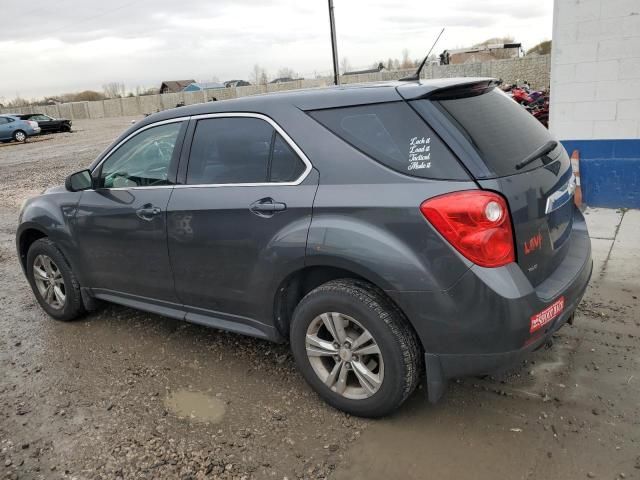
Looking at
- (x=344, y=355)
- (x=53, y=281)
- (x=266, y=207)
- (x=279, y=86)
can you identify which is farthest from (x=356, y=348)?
(x=279, y=86)

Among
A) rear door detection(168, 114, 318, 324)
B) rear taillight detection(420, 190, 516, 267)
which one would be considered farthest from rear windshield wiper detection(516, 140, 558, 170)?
rear door detection(168, 114, 318, 324)

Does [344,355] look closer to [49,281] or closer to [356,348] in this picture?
[356,348]

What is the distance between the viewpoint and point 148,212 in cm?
367

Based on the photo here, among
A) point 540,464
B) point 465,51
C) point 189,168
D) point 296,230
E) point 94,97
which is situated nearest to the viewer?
point 540,464

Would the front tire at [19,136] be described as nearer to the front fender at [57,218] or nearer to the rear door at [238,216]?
the front fender at [57,218]

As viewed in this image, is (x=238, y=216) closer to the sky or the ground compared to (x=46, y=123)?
closer to the sky

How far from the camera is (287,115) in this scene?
10.3 ft

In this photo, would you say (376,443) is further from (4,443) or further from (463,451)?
(4,443)

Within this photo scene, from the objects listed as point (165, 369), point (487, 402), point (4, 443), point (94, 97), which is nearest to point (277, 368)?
point (165, 369)

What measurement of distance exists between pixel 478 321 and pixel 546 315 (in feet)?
1.27

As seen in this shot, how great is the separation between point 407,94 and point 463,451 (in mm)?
1827

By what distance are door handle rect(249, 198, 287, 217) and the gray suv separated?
1 centimetres

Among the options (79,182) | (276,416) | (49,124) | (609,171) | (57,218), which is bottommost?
(276,416)

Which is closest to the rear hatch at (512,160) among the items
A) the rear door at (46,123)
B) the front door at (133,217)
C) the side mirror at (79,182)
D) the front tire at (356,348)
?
the front tire at (356,348)
